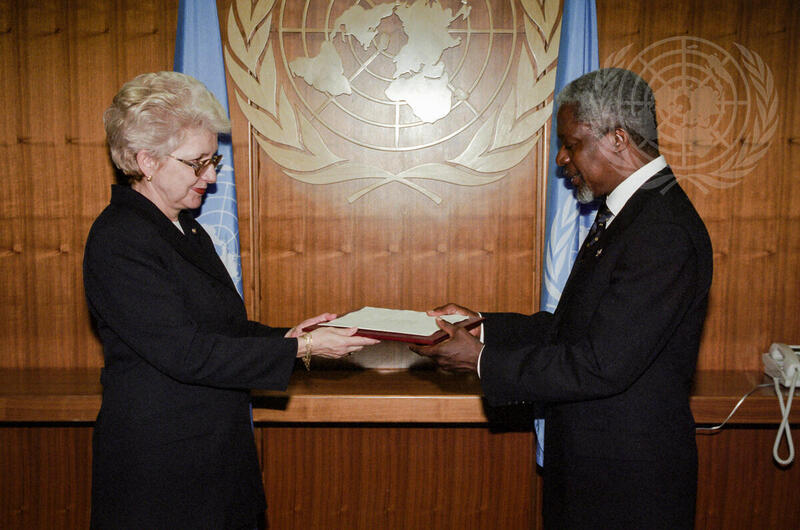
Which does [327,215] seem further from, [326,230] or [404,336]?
[404,336]

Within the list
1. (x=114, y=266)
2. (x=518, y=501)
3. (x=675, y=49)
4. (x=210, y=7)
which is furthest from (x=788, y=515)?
(x=210, y=7)

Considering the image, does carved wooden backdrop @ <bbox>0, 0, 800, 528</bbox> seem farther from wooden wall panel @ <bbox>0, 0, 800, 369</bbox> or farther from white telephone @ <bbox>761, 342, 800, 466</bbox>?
white telephone @ <bbox>761, 342, 800, 466</bbox>

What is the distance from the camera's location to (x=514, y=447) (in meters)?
3.15

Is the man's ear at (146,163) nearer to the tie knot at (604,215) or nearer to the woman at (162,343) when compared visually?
the woman at (162,343)

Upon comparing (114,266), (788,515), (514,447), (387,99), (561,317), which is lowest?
(788,515)

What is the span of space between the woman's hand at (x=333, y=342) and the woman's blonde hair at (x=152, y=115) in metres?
0.73

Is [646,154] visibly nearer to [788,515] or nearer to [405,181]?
[405,181]

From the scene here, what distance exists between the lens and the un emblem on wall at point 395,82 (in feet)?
9.43

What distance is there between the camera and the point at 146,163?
1.83 meters

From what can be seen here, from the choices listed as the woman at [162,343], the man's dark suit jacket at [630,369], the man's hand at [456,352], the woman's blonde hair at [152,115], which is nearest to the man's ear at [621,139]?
the man's dark suit jacket at [630,369]

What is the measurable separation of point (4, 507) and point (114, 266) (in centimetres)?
224

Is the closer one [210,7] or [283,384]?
[283,384]

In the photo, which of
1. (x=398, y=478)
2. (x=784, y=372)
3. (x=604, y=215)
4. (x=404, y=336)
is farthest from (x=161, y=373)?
(x=784, y=372)

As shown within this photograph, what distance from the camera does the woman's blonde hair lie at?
1.77 meters
